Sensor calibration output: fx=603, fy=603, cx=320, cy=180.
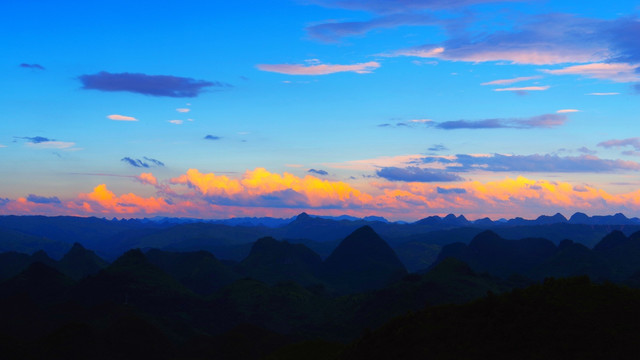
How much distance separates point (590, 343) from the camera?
67.1 meters

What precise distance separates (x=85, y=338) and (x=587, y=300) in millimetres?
138274

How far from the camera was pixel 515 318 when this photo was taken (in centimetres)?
7550

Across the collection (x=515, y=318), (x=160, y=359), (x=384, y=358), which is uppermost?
(x=515, y=318)

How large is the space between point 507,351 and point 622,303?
17.6m

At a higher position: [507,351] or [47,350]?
[507,351]

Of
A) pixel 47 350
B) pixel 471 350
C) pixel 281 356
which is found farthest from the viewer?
pixel 47 350

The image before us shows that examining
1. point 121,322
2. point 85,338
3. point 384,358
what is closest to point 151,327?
point 121,322

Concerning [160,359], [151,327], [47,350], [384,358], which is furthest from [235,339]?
[384,358]

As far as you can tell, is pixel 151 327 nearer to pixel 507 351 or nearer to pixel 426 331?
pixel 426 331

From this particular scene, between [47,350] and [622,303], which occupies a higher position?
[622,303]

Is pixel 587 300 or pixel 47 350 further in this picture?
pixel 47 350

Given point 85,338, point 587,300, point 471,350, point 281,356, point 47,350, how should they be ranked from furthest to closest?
point 85,338 → point 47,350 → point 281,356 → point 587,300 → point 471,350

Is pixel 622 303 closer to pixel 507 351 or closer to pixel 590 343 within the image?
pixel 590 343

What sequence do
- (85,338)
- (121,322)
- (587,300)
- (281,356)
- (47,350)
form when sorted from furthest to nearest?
(121,322), (85,338), (47,350), (281,356), (587,300)
